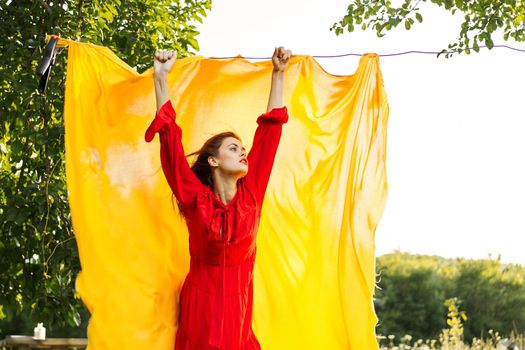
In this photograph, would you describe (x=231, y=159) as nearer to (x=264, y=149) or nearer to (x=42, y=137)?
(x=264, y=149)

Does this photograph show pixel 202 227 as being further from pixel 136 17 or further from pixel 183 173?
pixel 136 17

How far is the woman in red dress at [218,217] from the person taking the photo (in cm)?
326

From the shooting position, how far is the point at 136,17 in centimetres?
590

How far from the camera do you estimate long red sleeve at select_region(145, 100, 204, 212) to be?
10.7 feet

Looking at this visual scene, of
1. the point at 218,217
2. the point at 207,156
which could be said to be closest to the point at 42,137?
the point at 207,156

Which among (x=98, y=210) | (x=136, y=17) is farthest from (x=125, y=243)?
(x=136, y=17)

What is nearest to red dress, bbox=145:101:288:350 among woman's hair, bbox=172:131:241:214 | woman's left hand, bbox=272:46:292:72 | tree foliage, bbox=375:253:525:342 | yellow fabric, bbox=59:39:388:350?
woman's hair, bbox=172:131:241:214

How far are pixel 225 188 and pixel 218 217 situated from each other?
0.53 ft

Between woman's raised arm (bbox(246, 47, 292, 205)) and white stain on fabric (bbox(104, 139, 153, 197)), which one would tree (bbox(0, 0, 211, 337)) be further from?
woman's raised arm (bbox(246, 47, 292, 205))

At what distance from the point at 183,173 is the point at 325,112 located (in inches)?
35.0

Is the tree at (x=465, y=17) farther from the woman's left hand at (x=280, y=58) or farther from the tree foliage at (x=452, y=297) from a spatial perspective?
the tree foliage at (x=452, y=297)

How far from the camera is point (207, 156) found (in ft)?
11.3

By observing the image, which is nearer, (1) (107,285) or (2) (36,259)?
(1) (107,285)

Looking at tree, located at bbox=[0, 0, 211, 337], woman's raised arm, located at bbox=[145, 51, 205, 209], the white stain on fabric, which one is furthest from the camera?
tree, located at bbox=[0, 0, 211, 337]
